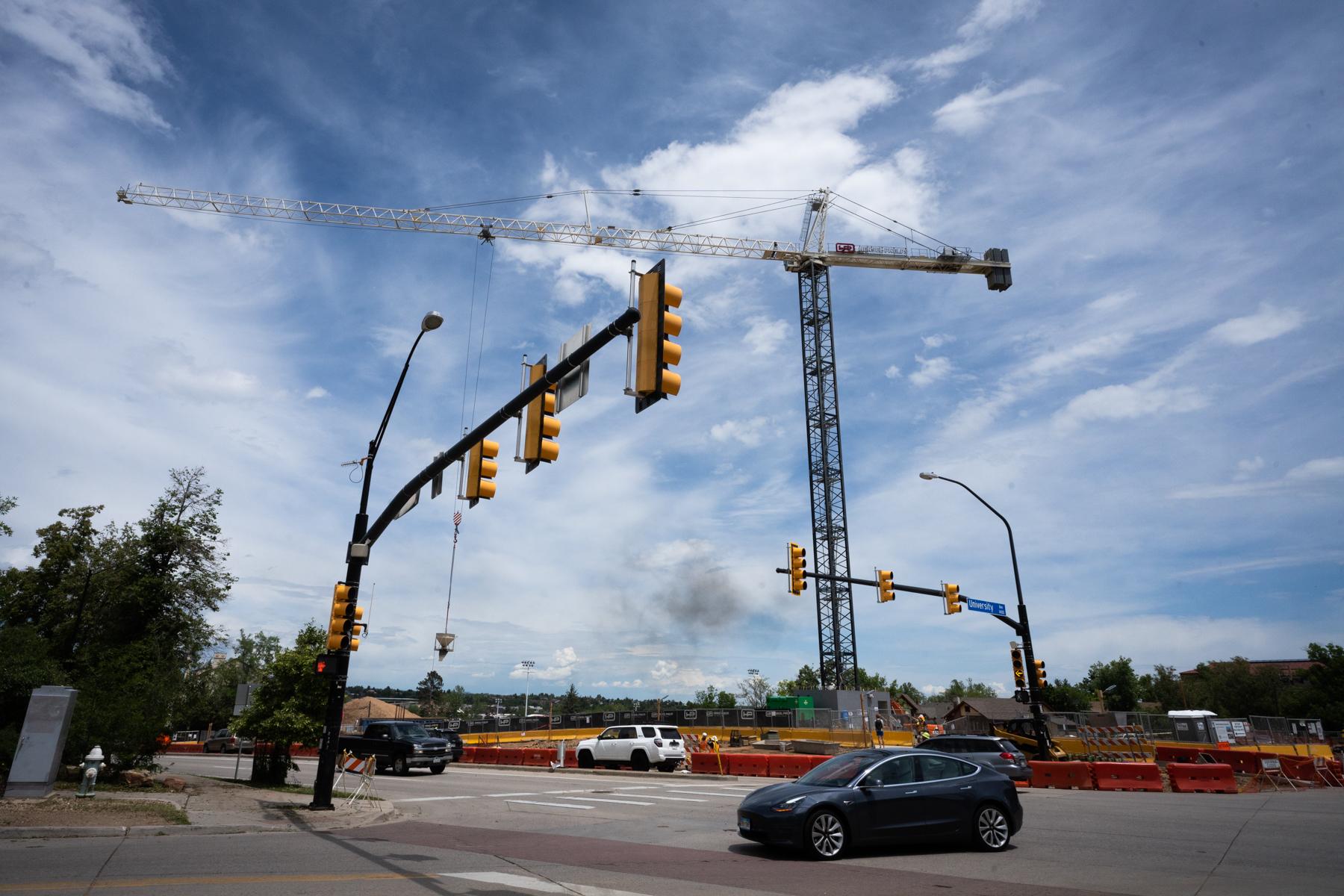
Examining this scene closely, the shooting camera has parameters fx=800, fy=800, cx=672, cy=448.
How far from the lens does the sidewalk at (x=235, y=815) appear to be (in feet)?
37.8

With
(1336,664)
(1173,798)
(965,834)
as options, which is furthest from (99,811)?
(1336,664)

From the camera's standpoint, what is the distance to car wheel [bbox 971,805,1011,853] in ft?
Answer: 36.4

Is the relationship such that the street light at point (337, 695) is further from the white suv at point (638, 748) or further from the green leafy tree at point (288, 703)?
the white suv at point (638, 748)

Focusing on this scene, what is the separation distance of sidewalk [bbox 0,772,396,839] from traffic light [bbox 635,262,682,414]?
9874 mm

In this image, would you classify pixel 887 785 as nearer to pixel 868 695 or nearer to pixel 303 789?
pixel 303 789

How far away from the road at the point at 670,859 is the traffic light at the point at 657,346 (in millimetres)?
5248

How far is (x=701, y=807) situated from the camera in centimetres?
1703

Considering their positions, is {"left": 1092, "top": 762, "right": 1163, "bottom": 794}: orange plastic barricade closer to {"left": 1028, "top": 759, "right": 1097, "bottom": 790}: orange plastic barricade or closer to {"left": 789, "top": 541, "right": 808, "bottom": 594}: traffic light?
{"left": 1028, "top": 759, "right": 1097, "bottom": 790}: orange plastic barricade

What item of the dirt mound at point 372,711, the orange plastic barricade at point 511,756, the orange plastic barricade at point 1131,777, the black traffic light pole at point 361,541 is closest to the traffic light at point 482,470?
the black traffic light pole at point 361,541

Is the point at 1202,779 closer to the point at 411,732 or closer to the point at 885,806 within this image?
the point at 885,806

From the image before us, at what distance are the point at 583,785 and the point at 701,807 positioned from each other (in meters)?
7.44

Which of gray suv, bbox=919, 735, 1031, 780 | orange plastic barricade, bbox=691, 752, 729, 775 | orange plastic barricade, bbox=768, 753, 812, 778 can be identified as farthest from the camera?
orange plastic barricade, bbox=691, 752, 729, 775

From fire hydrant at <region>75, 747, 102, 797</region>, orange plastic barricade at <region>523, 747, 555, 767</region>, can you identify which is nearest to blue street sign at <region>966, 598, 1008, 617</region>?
orange plastic barricade at <region>523, 747, 555, 767</region>

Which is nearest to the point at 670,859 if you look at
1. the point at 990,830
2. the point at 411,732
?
the point at 990,830
